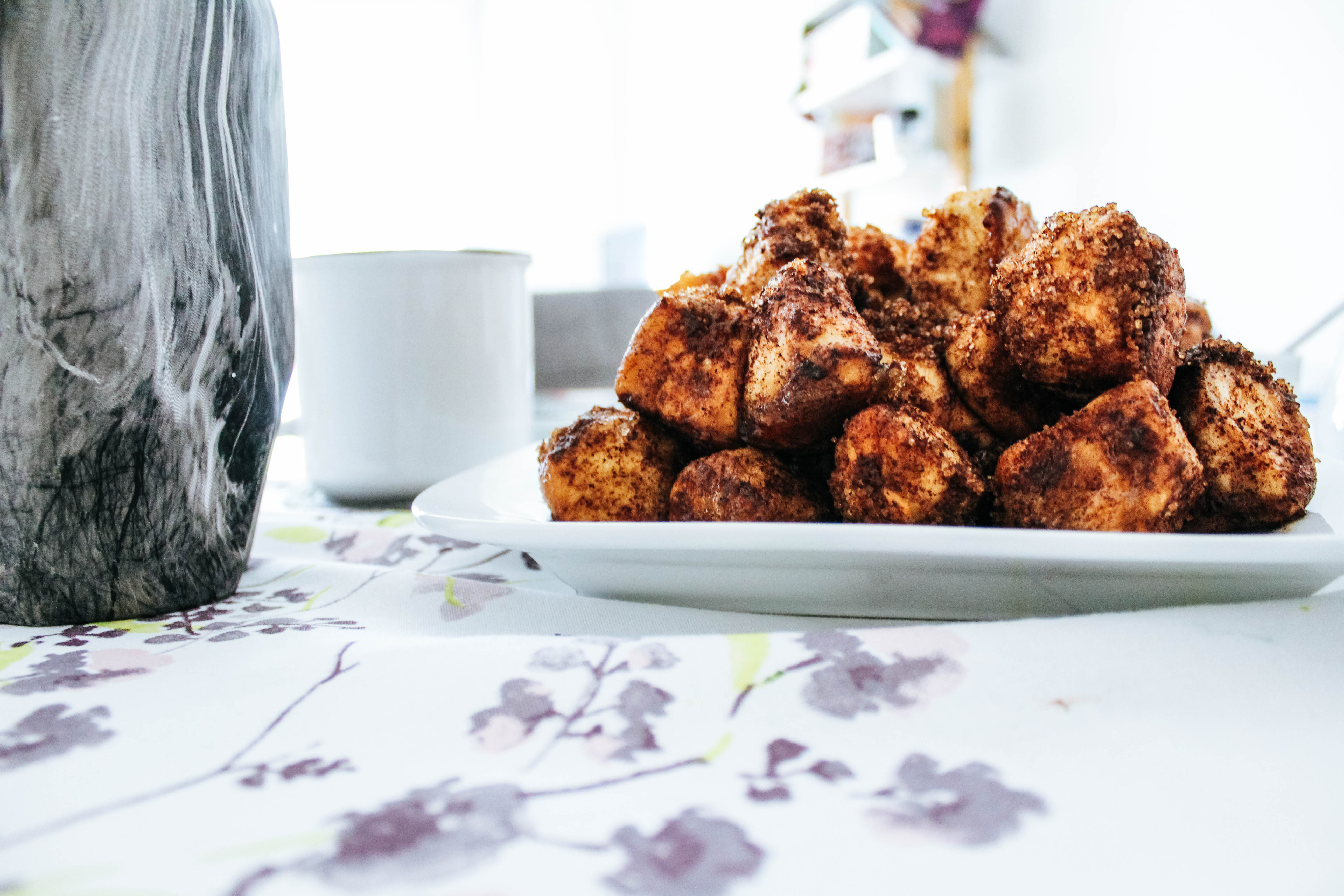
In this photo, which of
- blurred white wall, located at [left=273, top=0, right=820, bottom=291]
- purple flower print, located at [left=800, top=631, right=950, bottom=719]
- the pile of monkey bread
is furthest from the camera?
blurred white wall, located at [left=273, top=0, right=820, bottom=291]

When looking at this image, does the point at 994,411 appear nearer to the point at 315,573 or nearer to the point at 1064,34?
the point at 315,573

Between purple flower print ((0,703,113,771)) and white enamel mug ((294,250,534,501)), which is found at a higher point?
white enamel mug ((294,250,534,501))

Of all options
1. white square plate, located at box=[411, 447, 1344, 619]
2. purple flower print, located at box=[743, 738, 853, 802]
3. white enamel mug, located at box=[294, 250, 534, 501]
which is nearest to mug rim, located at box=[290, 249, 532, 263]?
white enamel mug, located at box=[294, 250, 534, 501]

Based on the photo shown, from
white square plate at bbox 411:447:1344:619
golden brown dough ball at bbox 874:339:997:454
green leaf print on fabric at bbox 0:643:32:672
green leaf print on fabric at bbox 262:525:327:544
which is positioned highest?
golden brown dough ball at bbox 874:339:997:454

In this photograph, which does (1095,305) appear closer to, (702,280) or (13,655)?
(702,280)

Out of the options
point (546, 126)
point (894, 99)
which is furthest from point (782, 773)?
point (546, 126)

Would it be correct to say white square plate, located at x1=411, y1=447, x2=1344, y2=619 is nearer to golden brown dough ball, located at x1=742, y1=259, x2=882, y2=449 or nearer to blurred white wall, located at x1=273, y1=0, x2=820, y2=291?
golden brown dough ball, located at x1=742, y1=259, x2=882, y2=449
